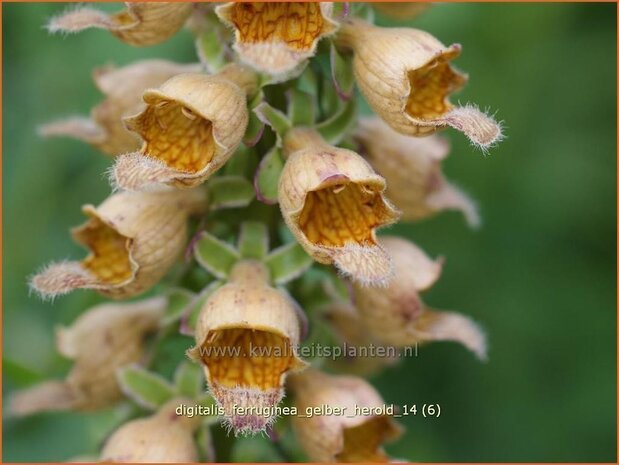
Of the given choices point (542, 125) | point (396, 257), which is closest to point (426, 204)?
point (396, 257)

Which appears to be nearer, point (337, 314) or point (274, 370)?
point (274, 370)

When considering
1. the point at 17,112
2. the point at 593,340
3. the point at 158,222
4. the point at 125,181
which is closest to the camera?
the point at 125,181

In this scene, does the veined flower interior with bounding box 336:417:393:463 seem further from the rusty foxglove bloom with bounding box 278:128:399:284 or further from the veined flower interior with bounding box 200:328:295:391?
the rusty foxglove bloom with bounding box 278:128:399:284

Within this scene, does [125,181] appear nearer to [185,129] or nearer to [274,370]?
[185,129]

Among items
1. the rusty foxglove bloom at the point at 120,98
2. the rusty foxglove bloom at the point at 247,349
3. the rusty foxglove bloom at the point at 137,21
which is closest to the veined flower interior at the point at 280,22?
the rusty foxglove bloom at the point at 137,21

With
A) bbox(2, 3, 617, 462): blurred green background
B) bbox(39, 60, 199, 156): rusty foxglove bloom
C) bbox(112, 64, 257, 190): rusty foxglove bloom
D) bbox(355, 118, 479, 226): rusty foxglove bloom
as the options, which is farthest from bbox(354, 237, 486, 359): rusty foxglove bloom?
bbox(2, 3, 617, 462): blurred green background

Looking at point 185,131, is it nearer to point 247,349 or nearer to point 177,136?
point 177,136
